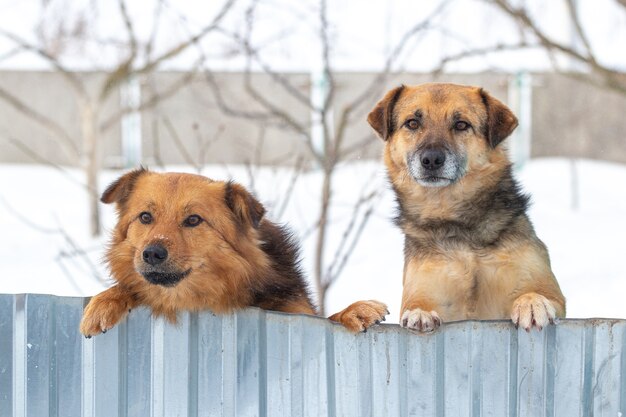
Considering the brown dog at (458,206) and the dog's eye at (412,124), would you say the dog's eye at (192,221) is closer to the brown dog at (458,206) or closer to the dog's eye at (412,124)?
the brown dog at (458,206)

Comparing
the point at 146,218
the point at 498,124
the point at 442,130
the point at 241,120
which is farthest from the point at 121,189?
the point at 241,120

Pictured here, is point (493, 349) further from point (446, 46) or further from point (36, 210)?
point (36, 210)

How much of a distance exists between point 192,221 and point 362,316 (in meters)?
0.96

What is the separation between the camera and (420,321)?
272cm

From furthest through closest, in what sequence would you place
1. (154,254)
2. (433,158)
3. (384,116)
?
(384,116)
(433,158)
(154,254)

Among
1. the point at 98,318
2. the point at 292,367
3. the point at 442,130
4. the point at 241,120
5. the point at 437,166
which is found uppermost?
the point at 241,120

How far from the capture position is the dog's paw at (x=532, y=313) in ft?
8.36

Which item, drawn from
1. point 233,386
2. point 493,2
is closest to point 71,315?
point 233,386

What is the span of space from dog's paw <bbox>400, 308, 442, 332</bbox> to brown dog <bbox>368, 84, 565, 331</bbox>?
0.39 meters

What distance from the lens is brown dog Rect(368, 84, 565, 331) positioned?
3.47 metres

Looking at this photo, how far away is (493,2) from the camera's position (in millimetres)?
6711

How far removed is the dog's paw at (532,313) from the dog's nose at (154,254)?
51.6 inches

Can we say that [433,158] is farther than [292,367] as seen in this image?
Yes

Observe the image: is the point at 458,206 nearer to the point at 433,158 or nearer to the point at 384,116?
the point at 433,158
